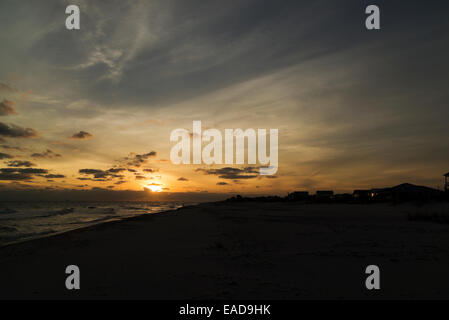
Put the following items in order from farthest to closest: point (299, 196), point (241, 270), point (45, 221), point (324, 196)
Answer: point (299, 196), point (324, 196), point (45, 221), point (241, 270)

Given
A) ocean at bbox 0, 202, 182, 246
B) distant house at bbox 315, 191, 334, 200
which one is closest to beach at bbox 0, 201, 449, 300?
ocean at bbox 0, 202, 182, 246

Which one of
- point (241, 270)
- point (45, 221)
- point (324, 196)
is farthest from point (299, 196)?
point (241, 270)

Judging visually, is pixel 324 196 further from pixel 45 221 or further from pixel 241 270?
pixel 241 270

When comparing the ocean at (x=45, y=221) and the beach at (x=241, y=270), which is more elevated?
the beach at (x=241, y=270)

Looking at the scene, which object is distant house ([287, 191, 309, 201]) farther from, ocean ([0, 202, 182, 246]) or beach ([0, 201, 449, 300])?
beach ([0, 201, 449, 300])

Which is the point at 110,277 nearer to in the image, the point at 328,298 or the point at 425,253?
the point at 328,298

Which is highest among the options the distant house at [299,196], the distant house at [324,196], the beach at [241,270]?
the beach at [241,270]

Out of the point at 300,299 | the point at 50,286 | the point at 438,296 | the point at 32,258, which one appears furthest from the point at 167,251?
the point at 438,296

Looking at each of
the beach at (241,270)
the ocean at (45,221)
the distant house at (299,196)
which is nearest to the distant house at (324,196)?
the distant house at (299,196)

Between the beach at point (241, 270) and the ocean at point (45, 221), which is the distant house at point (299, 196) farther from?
the beach at point (241, 270)

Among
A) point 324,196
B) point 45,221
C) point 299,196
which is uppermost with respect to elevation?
point 324,196

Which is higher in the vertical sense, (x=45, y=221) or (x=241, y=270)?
(x=241, y=270)

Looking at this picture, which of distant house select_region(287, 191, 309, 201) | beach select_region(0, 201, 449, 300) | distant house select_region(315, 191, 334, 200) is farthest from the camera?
distant house select_region(287, 191, 309, 201)

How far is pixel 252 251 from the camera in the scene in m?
9.15
